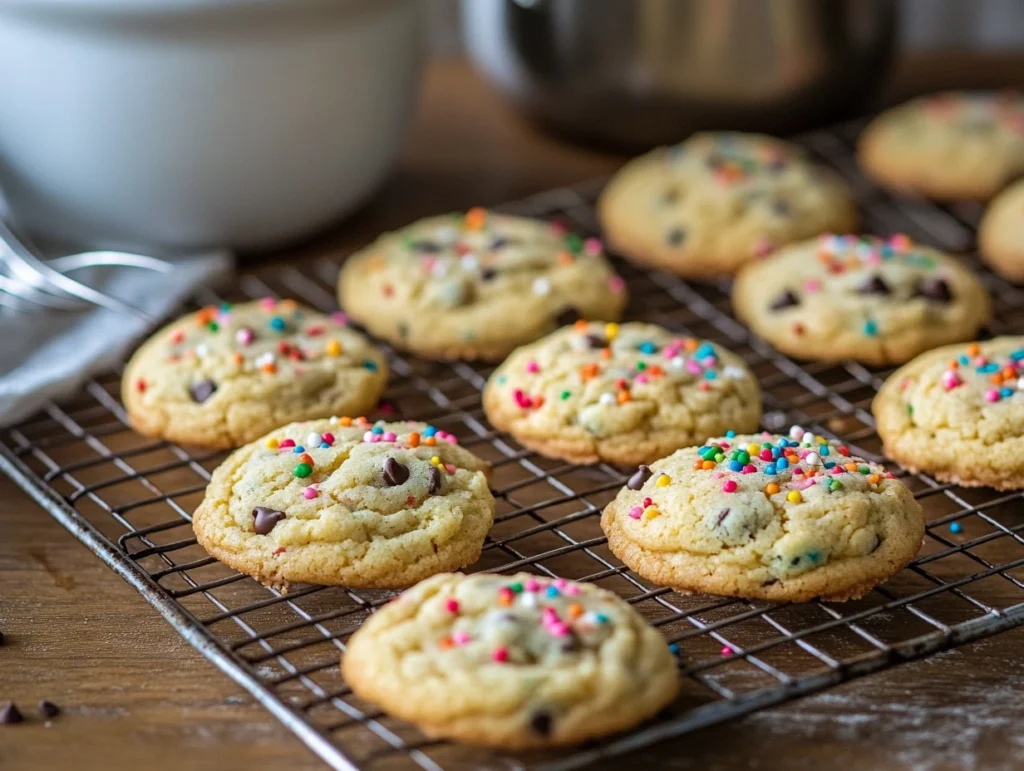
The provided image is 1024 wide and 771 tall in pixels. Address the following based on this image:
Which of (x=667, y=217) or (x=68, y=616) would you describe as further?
(x=667, y=217)

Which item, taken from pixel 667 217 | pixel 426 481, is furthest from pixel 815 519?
pixel 667 217

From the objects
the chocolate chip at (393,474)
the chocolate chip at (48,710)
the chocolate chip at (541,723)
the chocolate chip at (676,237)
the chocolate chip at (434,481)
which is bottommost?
the chocolate chip at (48,710)

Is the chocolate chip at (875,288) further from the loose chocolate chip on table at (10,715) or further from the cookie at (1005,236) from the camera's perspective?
the loose chocolate chip on table at (10,715)

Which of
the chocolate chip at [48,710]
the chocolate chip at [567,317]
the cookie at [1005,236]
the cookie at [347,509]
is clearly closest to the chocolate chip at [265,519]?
the cookie at [347,509]

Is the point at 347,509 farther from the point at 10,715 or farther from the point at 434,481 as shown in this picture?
the point at 10,715

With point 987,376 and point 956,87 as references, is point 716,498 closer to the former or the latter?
point 987,376

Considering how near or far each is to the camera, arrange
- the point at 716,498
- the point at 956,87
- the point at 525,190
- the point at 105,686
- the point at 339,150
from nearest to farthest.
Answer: the point at 105,686 → the point at 716,498 → the point at 339,150 → the point at 525,190 → the point at 956,87

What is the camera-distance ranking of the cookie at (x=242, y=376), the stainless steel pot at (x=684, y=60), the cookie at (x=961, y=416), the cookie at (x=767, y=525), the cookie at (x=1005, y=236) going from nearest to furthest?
the cookie at (x=767, y=525) → the cookie at (x=961, y=416) → the cookie at (x=242, y=376) → the cookie at (x=1005, y=236) → the stainless steel pot at (x=684, y=60)
